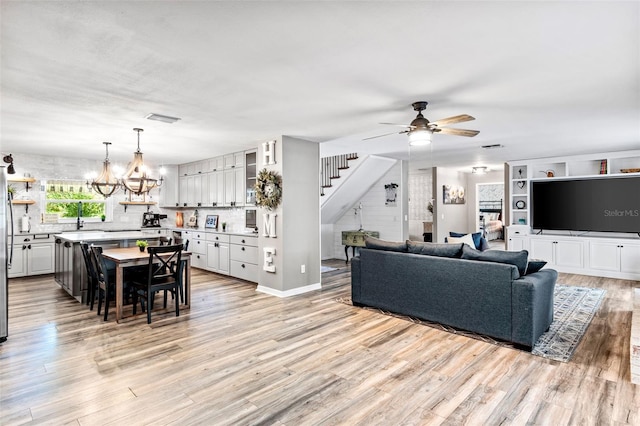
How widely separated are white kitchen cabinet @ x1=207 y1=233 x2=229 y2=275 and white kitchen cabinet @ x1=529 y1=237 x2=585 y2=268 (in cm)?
650

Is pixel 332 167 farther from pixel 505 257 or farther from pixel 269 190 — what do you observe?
pixel 505 257

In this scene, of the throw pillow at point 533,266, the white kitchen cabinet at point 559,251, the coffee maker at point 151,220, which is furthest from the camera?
the coffee maker at point 151,220

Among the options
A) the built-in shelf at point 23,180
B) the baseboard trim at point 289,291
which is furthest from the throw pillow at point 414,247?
the built-in shelf at point 23,180

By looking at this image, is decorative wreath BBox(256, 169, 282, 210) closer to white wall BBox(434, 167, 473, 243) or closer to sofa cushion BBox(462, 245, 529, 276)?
sofa cushion BBox(462, 245, 529, 276)

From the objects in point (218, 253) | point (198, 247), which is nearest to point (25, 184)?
point (198, 247)

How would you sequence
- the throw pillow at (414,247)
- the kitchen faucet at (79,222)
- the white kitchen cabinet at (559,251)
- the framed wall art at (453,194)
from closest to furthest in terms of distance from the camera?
1. the throw pillow at (414,247)
2. the white kitchen cabinet at (559,251)
3. the kitchen faucet at (79,222)
4. the framed wall art at (453,194)

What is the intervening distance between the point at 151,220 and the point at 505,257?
7.92 metres

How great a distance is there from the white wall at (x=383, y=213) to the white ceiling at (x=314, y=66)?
136 inches

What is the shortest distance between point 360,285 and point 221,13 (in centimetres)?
366

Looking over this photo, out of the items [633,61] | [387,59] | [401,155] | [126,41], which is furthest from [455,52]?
[401,155]

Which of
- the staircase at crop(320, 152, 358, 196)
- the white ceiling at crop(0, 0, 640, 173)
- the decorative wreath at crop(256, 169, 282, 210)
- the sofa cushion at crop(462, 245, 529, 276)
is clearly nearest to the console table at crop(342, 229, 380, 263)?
the staircase at crop(320, 152, 358, 196)

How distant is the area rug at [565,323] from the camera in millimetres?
3396

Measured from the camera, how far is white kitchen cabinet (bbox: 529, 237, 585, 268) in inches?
280

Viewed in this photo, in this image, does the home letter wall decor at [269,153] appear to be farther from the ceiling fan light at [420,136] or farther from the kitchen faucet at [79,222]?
the kitchen faucet at [79,222]
